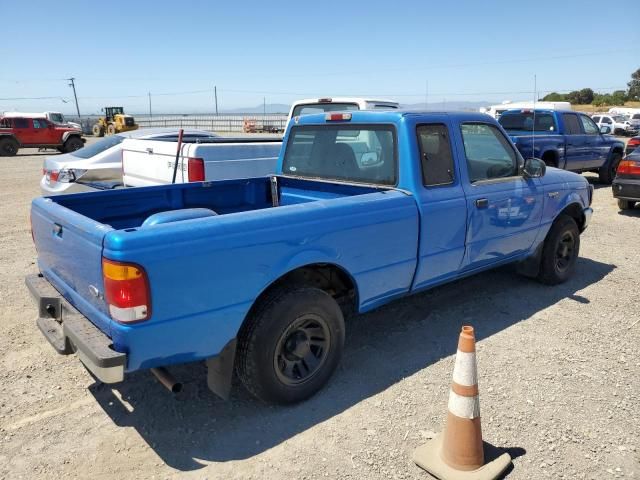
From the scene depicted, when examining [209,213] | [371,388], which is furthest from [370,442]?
[209,213]

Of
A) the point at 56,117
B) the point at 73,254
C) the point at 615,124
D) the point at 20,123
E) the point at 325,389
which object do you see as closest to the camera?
the point at 73,254

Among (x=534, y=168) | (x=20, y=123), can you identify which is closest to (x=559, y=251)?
(x=534, y=168)

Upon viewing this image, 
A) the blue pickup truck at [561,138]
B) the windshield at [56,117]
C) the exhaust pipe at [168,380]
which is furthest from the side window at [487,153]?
the windshield at [56,117]

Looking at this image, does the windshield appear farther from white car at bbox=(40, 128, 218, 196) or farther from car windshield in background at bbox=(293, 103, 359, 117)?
car windshield in background at bbox=(293, 103, 359, 117)

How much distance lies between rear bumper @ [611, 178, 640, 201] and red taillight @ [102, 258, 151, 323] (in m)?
9.69

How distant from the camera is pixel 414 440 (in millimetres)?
3053

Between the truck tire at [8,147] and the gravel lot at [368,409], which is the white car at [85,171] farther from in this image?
the truck tire at [8,147]

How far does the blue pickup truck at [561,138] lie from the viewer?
445 inches

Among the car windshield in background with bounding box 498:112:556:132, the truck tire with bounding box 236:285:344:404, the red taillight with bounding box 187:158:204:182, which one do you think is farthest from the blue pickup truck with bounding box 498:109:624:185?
the truck tire with bounding box 236:285:344:404

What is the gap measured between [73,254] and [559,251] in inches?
194

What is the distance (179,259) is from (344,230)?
1146mm

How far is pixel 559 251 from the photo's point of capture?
571cm

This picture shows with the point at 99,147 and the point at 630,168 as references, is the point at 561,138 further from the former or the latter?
the point at 99,147

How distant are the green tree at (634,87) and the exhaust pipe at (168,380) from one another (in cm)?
8783
